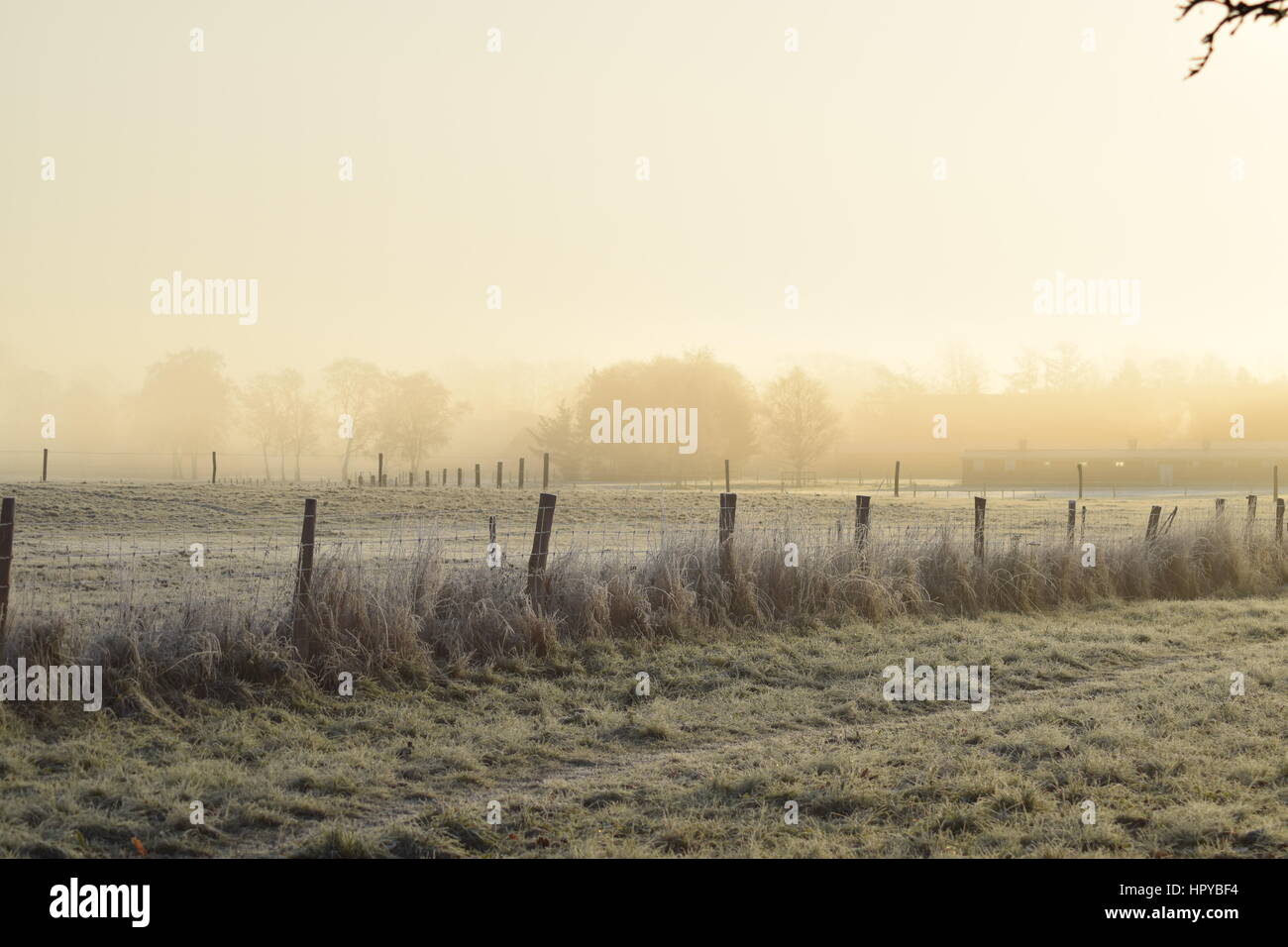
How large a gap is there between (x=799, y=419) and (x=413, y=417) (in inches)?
1307

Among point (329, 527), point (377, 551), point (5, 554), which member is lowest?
point (329, 527)

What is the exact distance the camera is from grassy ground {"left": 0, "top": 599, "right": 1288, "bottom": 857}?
5637 mm

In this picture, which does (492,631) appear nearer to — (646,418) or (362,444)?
(646,418)

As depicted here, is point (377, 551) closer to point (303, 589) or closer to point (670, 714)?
point (303, 589)

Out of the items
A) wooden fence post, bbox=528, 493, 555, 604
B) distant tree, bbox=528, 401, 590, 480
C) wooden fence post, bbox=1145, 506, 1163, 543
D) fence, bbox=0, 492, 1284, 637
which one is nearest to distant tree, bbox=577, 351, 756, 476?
distant tree, bbox=528, 401, 590, 480

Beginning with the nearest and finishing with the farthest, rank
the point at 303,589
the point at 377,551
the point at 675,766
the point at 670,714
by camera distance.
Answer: the point at 675,766 → the point at 670,714 → the point at 303,589 → the point at 377,551

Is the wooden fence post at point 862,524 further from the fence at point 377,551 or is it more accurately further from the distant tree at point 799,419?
the distant tree at point 799,419

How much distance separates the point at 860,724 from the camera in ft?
27.8

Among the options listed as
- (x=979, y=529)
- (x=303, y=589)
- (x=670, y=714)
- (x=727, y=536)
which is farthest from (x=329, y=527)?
(x=670, y=714)

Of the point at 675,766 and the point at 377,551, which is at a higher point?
the point at 377,551

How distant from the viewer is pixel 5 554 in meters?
8.69

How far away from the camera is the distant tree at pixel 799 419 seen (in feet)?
284

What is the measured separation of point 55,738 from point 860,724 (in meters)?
5.72
